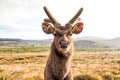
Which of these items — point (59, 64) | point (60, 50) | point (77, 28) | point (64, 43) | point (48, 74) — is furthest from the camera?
point (48, 74)

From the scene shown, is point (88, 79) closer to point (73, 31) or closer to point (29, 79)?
point (29, 79)

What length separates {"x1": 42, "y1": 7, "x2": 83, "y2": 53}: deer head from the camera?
8.53 meters

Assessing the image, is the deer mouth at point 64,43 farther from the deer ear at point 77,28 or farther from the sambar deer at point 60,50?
the deer ear at point 77,28

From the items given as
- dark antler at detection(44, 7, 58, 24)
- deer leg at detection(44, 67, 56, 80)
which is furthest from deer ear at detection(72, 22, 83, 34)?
deer leg at detection(44, 67, 56, 80)

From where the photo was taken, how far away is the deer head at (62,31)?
8531 mm

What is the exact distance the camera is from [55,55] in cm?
915

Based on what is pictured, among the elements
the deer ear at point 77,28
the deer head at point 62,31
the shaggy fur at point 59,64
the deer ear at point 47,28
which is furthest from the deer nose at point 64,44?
the deer ear at point 77,28

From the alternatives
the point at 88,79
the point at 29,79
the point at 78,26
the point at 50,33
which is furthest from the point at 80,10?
the point at 88,79

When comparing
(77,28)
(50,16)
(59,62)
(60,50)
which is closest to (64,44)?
(60,50)

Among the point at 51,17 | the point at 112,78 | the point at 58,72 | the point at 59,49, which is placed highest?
the point at 51,17

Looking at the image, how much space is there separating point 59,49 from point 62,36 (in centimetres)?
35

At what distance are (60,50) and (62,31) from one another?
20.3 inches

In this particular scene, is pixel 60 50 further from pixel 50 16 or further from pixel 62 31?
pixel 50 16

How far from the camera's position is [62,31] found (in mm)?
8867
